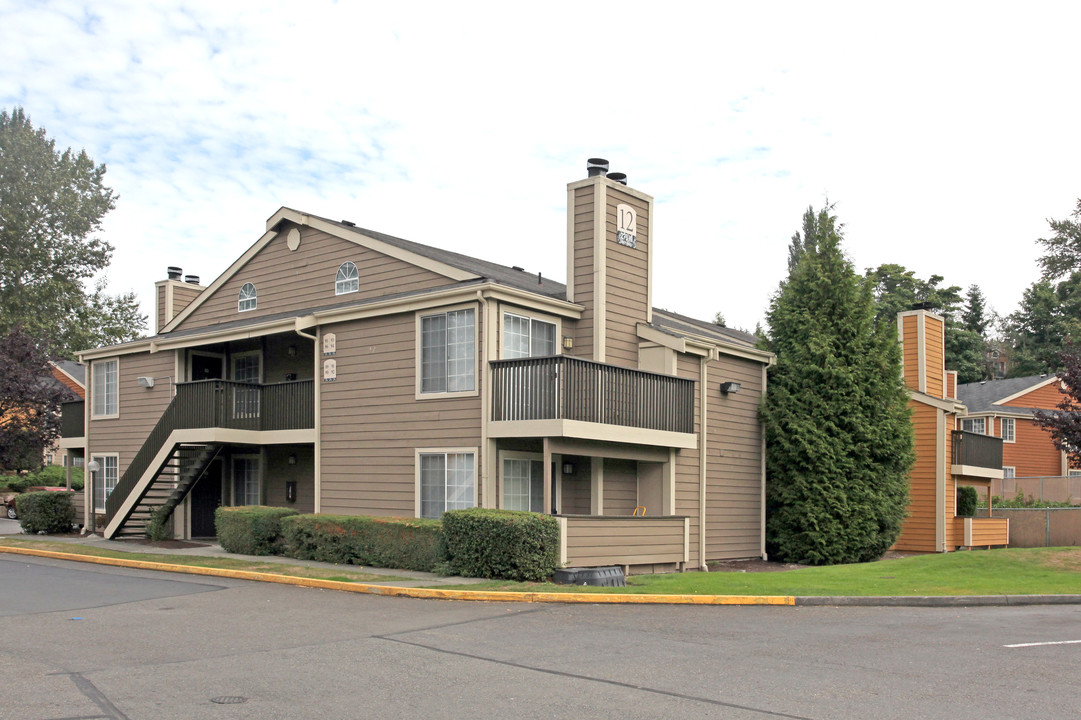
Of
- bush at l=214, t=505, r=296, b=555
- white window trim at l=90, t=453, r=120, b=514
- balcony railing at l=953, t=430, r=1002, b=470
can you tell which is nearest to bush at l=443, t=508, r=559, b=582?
bush at l=214, t=505, r=296, b=555

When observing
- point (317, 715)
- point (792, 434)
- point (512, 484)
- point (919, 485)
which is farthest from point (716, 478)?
point (317, 715)

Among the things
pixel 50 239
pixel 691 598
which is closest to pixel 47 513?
pixel 691 598

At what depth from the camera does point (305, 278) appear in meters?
22.6

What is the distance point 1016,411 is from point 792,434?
93.0ft

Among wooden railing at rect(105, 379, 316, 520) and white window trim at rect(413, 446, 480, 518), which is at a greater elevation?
wooden railing at rect(105, 379, 316, 520)

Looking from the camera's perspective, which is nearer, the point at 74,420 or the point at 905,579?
the point at 905,579

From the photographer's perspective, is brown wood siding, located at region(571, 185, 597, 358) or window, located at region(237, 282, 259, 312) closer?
brown wood siding, located at region(571, 185, 597, 358)

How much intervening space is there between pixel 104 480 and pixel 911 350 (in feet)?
70.1

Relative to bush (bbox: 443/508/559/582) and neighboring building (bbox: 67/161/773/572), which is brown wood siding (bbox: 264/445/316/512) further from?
bush (bbox: 443/508/559/582)

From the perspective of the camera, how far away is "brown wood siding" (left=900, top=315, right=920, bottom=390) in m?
26.3

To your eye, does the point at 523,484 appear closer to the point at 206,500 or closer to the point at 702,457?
the point at 702,457

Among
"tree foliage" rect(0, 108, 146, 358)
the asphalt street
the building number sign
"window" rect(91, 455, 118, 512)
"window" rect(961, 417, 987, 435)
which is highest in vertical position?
"tree foliage" rect(0, 108, 146, 358)

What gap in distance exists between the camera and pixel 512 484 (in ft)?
59.2

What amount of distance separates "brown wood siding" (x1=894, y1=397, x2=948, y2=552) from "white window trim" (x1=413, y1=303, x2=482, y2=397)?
12.3m
